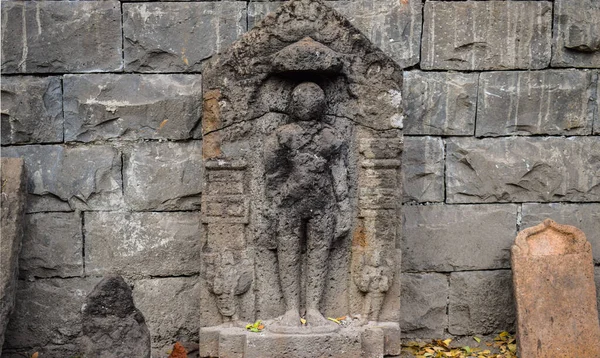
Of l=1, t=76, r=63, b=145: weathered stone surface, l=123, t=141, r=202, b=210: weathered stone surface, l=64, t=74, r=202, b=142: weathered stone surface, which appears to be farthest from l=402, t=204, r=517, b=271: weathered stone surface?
l=1, t=76, r=63, b=145: weathered stone surface

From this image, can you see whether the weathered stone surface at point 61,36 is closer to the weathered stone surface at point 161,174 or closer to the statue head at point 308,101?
the weathered stone surface at point 161,174

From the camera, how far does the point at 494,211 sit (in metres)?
5.09

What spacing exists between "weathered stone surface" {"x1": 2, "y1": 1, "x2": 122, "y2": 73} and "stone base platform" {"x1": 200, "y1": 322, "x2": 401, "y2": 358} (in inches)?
78.7

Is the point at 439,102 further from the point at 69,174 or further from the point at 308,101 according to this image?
the point at 69,174

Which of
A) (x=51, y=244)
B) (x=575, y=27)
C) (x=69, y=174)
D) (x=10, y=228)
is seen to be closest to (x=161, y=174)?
(x=69, y=174)

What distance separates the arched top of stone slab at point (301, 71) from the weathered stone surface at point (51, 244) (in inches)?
53.5

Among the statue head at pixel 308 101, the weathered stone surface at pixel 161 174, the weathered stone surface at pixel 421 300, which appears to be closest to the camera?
the statue head at pixel 308 101

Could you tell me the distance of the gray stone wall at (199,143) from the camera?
4781 millimetres

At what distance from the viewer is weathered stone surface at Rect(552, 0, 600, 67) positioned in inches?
195

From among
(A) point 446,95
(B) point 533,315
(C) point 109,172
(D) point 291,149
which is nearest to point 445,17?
(A) point 446,95

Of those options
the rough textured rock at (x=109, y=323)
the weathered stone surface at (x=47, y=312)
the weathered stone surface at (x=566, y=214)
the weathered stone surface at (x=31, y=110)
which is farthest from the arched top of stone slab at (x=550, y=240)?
the weathered stone surface at (x=31, y=110)

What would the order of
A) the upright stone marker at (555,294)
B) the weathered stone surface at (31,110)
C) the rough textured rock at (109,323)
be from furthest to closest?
the weathered stone surface at (31,110)
the upright stone marker at (555,294)
the rough textured rock at (109,323)

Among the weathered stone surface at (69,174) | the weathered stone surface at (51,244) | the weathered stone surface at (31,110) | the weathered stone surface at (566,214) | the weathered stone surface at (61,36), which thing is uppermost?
the weathered stone surface at (61,36)

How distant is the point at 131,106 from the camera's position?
4.81 meters
